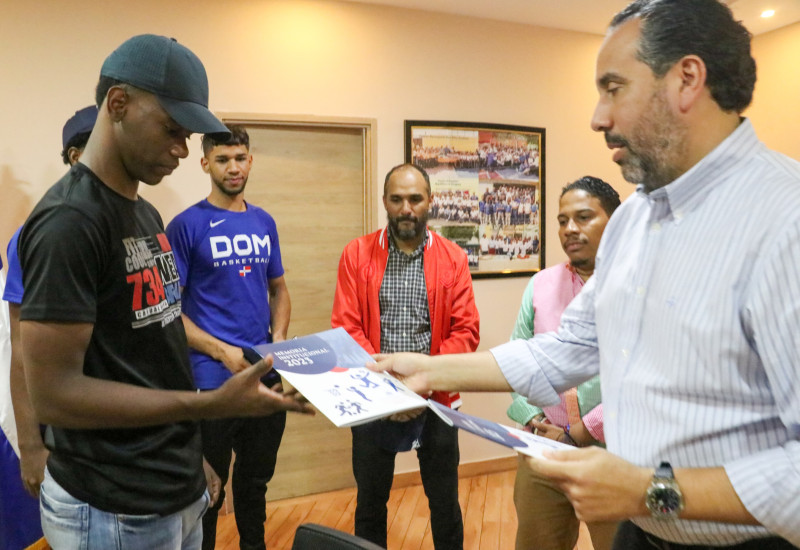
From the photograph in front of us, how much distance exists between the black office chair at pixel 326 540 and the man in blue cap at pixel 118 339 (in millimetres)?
310

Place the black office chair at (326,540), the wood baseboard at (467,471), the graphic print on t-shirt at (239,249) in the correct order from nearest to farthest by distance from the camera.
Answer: the black office chair at (326,540) < the graphic print on t-shirt at (239,249) < the wood baseboard at (467,471)

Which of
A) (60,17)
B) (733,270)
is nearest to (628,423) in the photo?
(733,270)

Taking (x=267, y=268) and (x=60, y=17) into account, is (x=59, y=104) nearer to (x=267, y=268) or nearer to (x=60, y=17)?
(x=60, y=17)

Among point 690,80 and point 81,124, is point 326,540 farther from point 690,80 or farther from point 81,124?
point 81,124

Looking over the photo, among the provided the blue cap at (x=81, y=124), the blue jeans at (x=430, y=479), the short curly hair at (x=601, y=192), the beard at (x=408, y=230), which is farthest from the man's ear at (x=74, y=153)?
the short curly hair at (x=601, y=192)

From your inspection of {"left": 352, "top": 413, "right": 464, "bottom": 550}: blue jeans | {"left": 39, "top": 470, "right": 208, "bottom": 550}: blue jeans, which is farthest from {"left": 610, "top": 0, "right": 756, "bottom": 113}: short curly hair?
{"left": 352, "top": 413, "right": 464, "bottom": 550}: blue jeans

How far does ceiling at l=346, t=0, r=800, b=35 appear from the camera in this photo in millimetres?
3229

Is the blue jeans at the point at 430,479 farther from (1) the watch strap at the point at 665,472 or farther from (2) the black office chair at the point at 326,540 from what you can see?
(1) the watch strap at the point at 665,472

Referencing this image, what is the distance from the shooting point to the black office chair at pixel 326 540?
91 cm

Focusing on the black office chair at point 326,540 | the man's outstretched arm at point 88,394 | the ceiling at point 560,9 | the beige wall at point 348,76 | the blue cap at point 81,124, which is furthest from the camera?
→ the ceiling at point 560,9

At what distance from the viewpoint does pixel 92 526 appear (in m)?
1.13

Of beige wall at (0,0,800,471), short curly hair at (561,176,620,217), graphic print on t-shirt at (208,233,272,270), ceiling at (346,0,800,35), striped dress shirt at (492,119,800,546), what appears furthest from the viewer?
ceiling at (346,0,800,35)

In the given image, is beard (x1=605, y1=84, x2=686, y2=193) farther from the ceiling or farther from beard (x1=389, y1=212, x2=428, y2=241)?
the ceiling

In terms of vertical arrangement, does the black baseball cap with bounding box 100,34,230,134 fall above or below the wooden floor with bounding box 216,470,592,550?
above
